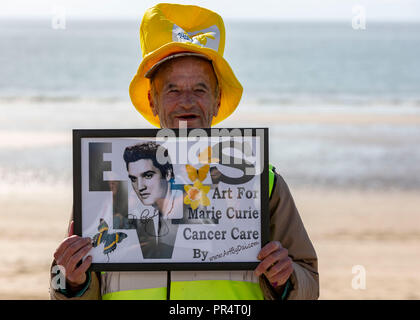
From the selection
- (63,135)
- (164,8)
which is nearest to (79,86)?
(63,135)

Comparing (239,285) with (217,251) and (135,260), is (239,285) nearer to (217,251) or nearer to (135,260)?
(217,251)

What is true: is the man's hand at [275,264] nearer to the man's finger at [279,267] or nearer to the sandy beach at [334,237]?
the man's finger at [279,267]

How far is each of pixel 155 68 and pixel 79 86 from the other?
26829 millimetres

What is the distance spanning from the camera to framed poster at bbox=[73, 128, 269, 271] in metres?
2.59

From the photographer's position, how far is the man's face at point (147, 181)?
103 inches

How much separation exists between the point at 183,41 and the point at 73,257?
1.02 metres

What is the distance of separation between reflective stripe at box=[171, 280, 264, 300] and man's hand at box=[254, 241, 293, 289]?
144 mm

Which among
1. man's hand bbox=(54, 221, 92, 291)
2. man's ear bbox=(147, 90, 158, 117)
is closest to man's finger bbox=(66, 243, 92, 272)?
man's hand bbox=(54, 221, 92, 291)

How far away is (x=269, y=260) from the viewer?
8.21ft

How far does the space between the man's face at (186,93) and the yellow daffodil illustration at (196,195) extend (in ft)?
0.97

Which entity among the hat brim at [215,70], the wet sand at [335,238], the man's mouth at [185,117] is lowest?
the wet sand at [335,238]

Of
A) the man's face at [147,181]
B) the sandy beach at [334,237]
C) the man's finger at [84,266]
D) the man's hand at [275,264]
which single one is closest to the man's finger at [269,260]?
the man's hand at [275,264]

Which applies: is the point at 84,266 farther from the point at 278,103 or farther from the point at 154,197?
the point at 278,103

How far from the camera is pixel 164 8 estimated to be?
10.1 ft
